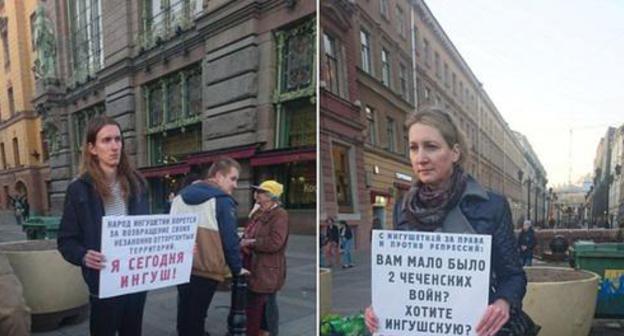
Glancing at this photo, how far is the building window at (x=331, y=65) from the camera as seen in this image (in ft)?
5.12

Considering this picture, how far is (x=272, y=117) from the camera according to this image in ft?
5.79

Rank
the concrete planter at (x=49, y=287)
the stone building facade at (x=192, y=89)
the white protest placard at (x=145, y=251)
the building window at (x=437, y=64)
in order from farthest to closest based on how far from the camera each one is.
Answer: the concrete planter at (x=49, y=287), the stone building facade at (x=192, y=89), the white protest placard at (x=145, y=251), the building window at (x=437, y=64)

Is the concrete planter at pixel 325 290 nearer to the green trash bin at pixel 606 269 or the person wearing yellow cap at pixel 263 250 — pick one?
the person wearing yellow cap at pixel 263 250

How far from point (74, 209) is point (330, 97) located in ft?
3.04

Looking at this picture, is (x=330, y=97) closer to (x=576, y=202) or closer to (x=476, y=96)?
(x=476, y=96)

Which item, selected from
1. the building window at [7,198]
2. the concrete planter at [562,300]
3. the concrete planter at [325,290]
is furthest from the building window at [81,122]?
the concrete planter at [562,300]

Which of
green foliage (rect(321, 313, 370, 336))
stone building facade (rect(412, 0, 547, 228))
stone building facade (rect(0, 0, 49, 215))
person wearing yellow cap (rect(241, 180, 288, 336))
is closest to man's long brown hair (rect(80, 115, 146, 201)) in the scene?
stone building facade (rect(0, 0, 49, 215))

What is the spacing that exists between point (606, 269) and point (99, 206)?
178 centimetres

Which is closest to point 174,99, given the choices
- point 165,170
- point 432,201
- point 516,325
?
point 165,170

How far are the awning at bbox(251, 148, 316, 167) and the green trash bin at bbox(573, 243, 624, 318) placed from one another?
857 mm

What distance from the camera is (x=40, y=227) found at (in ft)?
6.75

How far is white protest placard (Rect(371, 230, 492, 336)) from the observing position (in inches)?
49.8

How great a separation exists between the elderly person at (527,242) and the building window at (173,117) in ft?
3.88

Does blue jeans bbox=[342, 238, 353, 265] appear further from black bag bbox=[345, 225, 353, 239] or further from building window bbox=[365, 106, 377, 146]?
building window bbox=[365, 106, 377, 146]
